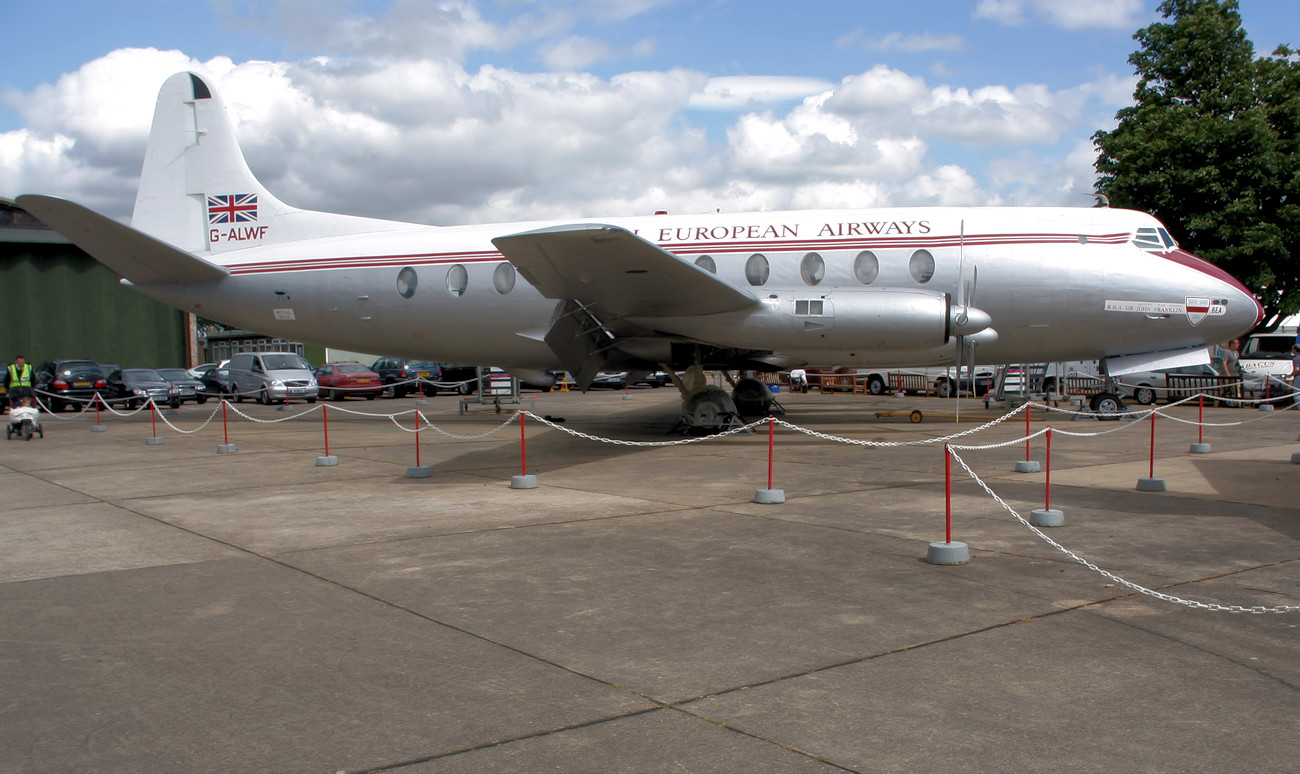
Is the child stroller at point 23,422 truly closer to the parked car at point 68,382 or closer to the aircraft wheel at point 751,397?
the parked car at point 68,382

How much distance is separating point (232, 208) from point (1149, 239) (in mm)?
17741

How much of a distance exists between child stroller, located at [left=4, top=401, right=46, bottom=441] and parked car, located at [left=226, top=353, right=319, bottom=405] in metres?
10.9

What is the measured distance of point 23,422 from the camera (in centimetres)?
1780

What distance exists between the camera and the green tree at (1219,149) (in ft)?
90.2

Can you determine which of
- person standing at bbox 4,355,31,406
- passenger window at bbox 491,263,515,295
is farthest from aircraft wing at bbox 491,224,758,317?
person standing at bbox 4,355,31,406

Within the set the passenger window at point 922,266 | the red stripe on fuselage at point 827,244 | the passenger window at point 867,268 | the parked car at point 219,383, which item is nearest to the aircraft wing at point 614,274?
the red stripe on fuselage at point 827,244

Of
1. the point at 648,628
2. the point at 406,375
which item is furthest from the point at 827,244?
the point at 406,375

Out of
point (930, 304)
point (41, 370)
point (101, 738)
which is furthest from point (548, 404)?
point (101, 738)

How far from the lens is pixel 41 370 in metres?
30.6

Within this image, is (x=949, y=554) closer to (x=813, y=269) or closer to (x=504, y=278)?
(x=813, y=269)

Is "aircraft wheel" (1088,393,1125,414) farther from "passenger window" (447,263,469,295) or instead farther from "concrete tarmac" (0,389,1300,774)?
"passenger window" (447,263,469,295)

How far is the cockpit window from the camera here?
1529cm

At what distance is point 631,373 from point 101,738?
13.5 meters

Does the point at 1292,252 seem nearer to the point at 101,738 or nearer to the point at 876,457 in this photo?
the point at 876,457
